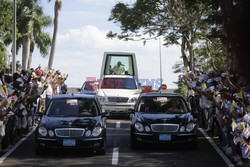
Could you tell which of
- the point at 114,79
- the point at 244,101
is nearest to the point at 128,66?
the point at 114,79

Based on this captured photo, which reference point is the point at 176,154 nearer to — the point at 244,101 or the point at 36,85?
the point at 244,101

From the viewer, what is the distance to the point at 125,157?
1138cm

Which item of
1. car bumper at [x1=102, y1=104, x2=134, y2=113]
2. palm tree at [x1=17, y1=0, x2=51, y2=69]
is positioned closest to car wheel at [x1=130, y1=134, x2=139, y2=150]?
car bumper at [x1=102, y1=104, x2=134, y2=113]

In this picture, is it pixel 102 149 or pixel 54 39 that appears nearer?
pixel 102 149

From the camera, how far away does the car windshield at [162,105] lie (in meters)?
13.2

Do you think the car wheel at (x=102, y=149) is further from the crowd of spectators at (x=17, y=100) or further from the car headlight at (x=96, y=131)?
the crowd of spectators at (x=17, y=100)

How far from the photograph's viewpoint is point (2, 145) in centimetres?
1220

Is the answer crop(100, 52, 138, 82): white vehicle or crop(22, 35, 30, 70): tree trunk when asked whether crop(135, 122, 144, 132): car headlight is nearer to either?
crop(100, 52, 138, 82): white vehicle

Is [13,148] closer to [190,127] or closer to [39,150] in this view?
[39,150]

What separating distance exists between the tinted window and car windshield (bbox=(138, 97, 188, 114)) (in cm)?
1167

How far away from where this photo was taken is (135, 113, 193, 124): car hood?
12323 millimetres

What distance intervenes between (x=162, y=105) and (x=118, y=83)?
977 centimetres

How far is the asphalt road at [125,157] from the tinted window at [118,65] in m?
11.7

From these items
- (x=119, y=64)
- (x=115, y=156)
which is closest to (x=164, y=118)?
(x=115, y=156)
